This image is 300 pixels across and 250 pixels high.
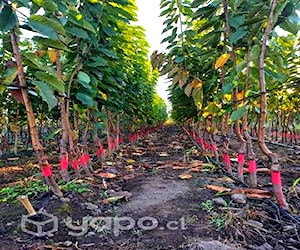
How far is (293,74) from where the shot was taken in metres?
4.11

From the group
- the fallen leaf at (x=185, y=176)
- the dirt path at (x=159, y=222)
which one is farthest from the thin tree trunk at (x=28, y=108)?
the fallen leaf at (x=185, y=176)

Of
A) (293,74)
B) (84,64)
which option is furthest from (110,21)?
(293,74)

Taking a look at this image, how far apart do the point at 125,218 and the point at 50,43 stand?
1.08m

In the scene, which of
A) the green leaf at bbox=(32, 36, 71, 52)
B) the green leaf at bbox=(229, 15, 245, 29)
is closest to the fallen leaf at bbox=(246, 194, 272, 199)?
the green leaf at bbox=(229, 15, 245, 29)

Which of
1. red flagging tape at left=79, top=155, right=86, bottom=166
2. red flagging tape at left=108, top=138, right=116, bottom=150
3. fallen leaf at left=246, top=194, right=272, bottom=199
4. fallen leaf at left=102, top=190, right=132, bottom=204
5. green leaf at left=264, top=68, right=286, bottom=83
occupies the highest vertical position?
green leaf at left=264, top=68, right=286, bottom=83

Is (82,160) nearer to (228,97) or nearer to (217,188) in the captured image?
(217,188)

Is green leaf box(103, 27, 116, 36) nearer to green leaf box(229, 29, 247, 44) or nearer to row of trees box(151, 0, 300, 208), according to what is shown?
row of trees box(151, 0, 300, 208)

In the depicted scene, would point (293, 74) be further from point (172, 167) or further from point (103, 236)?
point (103, 236)

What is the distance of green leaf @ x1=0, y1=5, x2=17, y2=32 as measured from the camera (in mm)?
1475

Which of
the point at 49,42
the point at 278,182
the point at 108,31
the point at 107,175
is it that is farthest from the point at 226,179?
the point at 49,42

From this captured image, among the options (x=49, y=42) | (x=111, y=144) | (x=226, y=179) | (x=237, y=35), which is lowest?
(x=226, y=179)

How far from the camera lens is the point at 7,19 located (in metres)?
1.49

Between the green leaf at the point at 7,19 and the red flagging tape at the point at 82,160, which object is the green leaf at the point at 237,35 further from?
the red flagging tape at the point at 82,160

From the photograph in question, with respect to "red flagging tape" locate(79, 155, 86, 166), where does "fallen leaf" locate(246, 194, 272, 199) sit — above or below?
below
